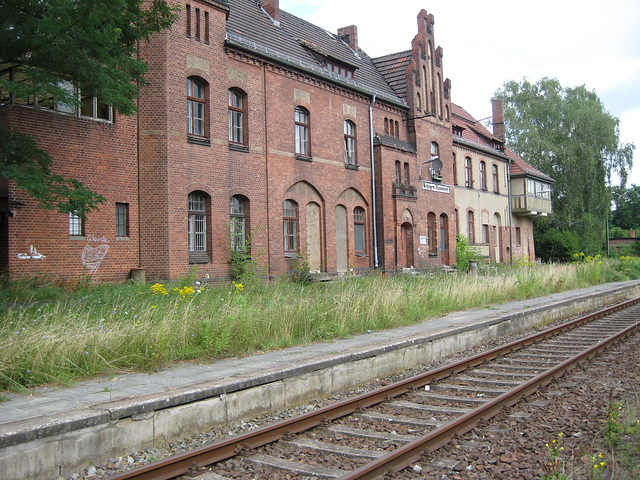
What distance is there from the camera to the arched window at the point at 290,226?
2153 cm

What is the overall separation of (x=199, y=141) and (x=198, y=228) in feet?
9.13

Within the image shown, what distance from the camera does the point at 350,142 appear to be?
25.3 meters

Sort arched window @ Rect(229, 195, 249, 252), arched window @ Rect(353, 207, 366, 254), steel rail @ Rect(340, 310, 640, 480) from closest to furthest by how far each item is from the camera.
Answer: steel rail @ Rect(340, 310, 640, 480) → arched window @ Rect(229, 195, 249, 252) → arched window @ Rect(353, 207, 366, 254)

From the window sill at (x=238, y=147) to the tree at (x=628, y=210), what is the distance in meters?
93.5

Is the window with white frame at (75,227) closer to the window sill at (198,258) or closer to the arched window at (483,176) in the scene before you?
the window sill at (198,258)

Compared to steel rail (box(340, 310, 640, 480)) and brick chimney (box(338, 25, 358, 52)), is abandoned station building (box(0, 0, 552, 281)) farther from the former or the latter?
steel rail (box(340, 310, 640, 480))

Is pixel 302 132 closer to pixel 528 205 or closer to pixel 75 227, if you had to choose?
pixel 75 227

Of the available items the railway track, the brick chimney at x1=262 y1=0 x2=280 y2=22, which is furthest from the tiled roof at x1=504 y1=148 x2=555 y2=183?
the railway track

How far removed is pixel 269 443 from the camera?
593 cm

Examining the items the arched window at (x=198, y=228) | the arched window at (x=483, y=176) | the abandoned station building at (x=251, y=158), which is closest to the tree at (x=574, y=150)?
the arched window at (x=483, y=176)

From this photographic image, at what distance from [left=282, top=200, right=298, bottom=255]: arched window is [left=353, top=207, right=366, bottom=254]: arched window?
3939mm

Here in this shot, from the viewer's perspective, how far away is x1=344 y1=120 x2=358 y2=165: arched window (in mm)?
24969

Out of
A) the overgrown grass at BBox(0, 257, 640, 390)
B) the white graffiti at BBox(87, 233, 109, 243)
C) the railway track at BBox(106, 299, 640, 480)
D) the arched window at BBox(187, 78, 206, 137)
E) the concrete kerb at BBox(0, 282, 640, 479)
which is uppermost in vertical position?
the arched window at BBox(187, 78, 206, 137)

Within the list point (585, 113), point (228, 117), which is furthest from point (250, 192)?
point (585, 113)
